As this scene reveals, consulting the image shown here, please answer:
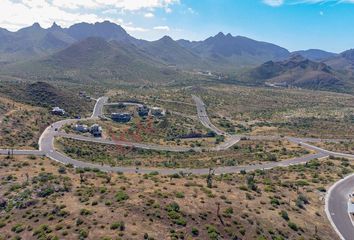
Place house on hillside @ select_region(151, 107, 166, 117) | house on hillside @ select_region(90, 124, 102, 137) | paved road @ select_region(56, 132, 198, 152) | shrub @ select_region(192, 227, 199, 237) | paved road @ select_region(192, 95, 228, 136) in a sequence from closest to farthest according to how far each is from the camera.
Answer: shrub @ select_region(192, 227, 199, 237), paved road @ select_region(56, 132, 198, 152), house on hillside @ select_region(90, 124, 102, 137), paved road @ select_region(192, 95, 228, 136), house on hillside @ select_region(151, 107, 166, 117)

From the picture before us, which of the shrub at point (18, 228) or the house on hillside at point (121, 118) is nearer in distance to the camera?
the shrub at point (18, 228)

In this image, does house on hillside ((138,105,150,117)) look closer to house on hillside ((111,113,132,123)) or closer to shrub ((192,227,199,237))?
house on hillside ((111,113,132,123))

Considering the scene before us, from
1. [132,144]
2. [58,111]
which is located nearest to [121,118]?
[58,111]

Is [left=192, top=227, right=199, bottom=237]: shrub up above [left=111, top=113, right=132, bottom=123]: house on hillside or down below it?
above

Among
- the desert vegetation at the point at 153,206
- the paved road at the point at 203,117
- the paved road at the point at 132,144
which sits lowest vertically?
the paved road at the point at 132,144

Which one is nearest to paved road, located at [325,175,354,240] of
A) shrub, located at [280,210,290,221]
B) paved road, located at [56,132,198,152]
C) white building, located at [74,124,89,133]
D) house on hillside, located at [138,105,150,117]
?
shrub, located at [280,210,290,221]

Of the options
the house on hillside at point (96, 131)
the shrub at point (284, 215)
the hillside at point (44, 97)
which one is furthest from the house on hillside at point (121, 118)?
the shrub at point (284, 215)

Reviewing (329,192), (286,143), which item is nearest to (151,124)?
(286,143)

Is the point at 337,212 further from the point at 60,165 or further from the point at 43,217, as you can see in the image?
the point at 60,165

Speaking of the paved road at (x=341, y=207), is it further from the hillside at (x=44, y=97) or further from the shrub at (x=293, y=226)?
the hillside at (x=44, y=97)

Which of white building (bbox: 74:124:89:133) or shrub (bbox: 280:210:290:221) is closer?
shrub (bbox: 280:210:290:221)

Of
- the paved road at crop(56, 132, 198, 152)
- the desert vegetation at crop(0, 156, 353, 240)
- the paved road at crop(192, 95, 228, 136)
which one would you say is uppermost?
the desert vegetation at crop(0, 156, 353, 240)
